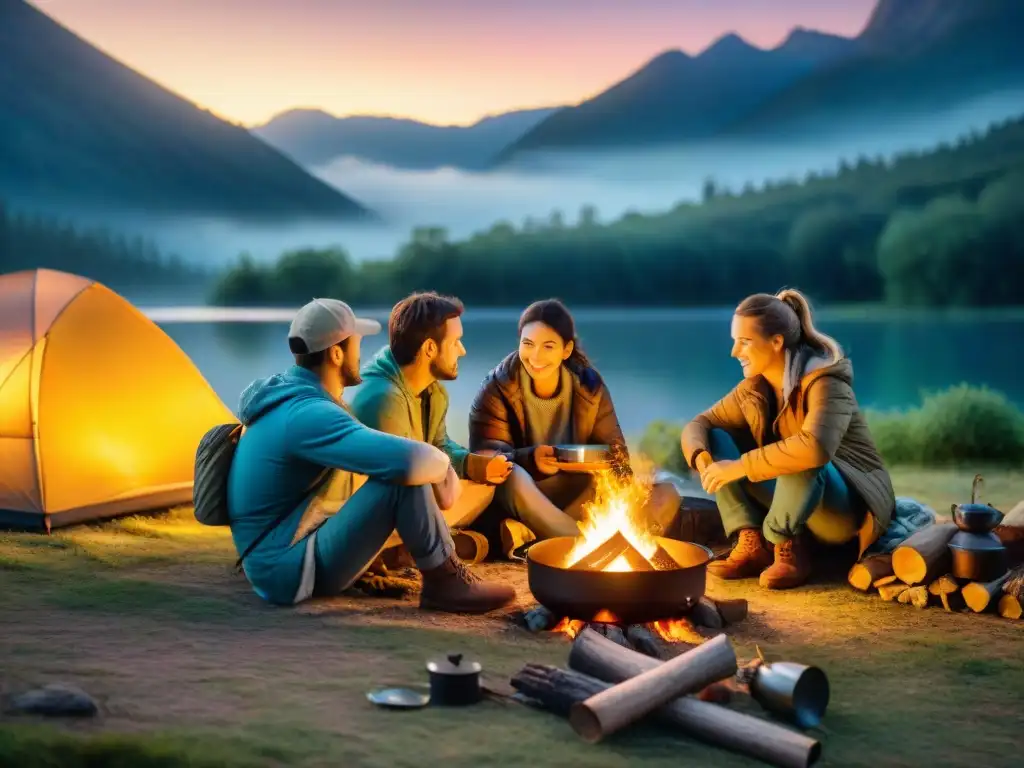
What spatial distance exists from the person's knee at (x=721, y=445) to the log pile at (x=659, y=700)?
6.91 feet

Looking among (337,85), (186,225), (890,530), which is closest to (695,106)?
(337,85)

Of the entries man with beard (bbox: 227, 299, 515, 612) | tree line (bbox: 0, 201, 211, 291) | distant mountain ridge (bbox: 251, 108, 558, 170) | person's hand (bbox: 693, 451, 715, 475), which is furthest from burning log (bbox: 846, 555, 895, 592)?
tree line (bbox: 0, 201, 211, 291)

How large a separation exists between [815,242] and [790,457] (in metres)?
9.22

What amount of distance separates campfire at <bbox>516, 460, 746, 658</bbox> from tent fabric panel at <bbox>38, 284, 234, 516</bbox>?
3.25 metres

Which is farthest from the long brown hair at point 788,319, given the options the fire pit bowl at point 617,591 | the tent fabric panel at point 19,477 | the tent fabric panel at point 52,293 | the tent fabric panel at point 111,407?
the tent fabric panel at point 52,293

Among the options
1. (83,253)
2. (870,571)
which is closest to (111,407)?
(870,571)

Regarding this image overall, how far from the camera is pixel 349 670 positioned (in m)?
3.90

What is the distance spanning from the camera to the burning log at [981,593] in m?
5.03

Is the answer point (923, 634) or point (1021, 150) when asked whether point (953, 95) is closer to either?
point (1021, 150)

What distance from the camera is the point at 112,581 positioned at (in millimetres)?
5191

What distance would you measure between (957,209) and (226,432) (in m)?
11.5

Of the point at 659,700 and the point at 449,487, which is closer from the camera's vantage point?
the point at 659,700

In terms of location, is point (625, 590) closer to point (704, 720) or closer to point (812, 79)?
point (704, 720)

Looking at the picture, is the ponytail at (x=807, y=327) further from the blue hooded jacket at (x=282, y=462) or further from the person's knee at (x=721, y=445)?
the blue hooded jacket at (x=282, y=462)
